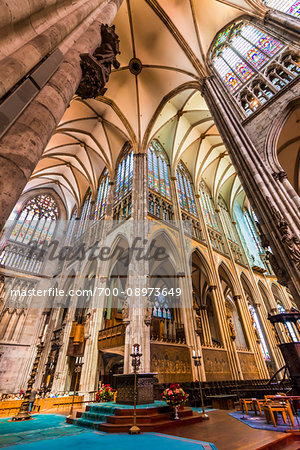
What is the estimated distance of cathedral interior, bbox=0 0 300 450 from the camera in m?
2.91

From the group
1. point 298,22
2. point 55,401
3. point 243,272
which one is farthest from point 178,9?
point 55,401

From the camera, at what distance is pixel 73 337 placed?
10.7m

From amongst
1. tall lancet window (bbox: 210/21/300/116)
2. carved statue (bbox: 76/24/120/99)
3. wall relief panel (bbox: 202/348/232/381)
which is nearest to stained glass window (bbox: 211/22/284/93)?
tall lancet window (bbox: 210/21/300/116)

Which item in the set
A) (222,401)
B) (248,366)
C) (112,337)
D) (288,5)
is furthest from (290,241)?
(248,366)

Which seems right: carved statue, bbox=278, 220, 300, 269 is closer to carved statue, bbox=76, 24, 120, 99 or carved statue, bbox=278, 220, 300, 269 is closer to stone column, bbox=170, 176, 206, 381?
carved statue, bbox=76, 24, 120, 99

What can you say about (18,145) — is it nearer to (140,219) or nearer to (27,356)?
(140,219)

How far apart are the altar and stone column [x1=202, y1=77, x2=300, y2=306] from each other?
3999 mm

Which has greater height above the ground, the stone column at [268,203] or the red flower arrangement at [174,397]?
the stone column at [268,203]

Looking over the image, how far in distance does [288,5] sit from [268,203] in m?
9.53

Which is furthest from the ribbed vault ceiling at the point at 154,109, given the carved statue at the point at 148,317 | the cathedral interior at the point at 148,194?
the carved statue at the point at 148,317

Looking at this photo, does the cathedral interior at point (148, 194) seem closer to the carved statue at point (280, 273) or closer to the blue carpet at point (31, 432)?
the carved statue at point (280, 273)

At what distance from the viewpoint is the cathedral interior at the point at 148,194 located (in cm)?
291

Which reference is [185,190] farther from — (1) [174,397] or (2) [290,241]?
(1) [174,397]

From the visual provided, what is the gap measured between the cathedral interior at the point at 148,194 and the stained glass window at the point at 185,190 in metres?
0.18
